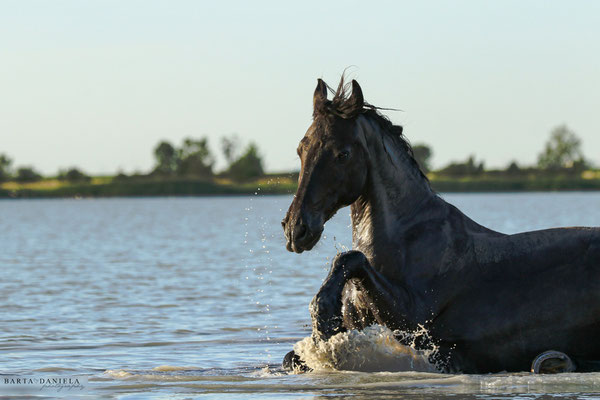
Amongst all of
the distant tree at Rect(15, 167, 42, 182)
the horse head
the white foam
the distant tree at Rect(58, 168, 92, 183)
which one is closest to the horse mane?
the horse head

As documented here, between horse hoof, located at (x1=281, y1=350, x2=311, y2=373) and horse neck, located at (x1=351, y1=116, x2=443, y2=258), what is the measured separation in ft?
3.67

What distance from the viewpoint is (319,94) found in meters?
8.70

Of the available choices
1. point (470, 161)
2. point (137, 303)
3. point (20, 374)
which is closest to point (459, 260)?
point (20, 374)

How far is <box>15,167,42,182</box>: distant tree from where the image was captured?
644 feet

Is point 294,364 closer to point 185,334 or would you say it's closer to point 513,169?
point 185,334

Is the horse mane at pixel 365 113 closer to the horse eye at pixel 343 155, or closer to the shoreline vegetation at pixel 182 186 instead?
the horse eye at pixel 343 155

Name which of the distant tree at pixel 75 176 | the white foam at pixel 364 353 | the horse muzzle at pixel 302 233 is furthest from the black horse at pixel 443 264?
the distant tree at pixel 75 176

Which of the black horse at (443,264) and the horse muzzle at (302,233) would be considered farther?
the black horse at (443,264)

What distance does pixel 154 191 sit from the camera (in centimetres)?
18925

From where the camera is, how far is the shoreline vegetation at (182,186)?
16288 centimetres

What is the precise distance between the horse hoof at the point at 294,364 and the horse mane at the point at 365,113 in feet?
5.94

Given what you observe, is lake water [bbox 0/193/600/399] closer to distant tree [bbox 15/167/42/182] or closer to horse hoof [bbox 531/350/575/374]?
horse hoof [bbox 531/350/575/374]

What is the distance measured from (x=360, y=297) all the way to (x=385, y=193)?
823 millimetres

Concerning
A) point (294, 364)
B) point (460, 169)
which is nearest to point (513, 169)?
point (460, 169)
